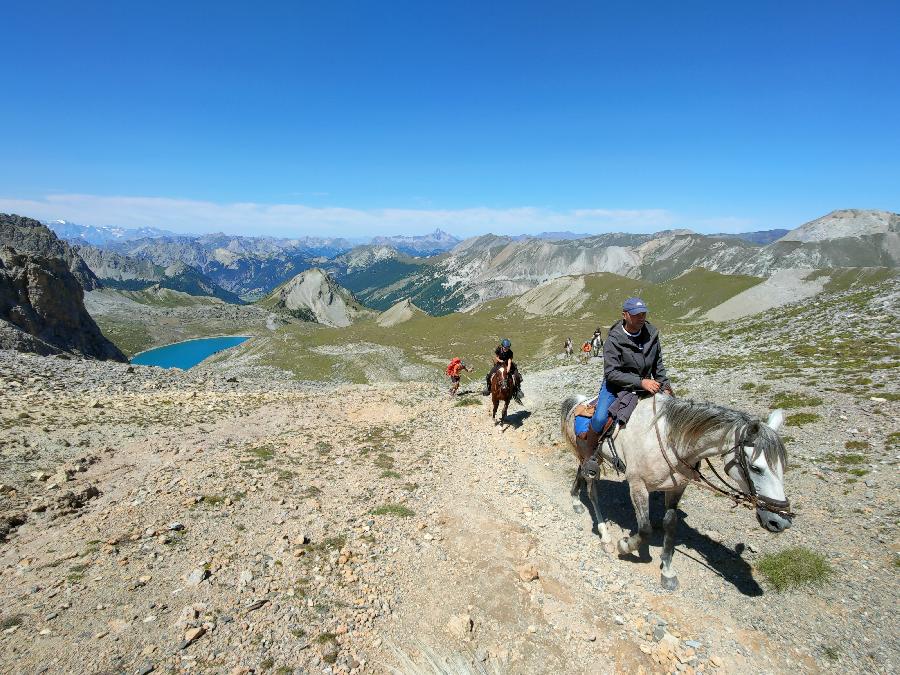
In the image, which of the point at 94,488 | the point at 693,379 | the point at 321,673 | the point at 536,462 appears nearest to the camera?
the point at 321,673

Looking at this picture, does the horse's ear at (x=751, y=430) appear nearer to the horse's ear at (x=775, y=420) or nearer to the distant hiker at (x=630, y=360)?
the horse's ear at (x=775, y=420)

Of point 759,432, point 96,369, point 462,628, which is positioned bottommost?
point 96,369

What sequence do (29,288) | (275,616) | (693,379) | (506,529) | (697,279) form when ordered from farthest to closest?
(697,279) < (29,288) < (693,379) < (506,529) < (275,616)

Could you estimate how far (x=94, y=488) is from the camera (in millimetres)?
12188

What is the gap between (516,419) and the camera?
823 inches

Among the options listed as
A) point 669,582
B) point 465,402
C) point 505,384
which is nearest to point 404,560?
point 669,582

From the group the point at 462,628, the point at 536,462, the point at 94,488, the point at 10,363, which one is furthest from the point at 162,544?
the point at 10,363

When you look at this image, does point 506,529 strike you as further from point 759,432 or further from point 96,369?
point 96,369

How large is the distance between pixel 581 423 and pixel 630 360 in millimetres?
2367

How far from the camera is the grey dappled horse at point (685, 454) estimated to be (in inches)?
260

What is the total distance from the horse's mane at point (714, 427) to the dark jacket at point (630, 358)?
0.77 meters

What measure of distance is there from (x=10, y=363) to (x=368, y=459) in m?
27.9

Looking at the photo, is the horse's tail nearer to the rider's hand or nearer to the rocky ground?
the rocky ground

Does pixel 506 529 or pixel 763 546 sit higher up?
pixel 763 546
